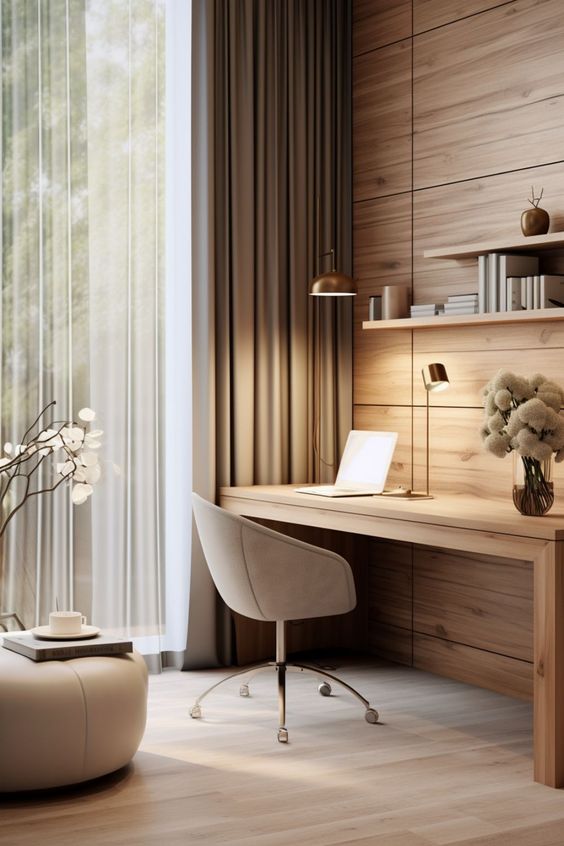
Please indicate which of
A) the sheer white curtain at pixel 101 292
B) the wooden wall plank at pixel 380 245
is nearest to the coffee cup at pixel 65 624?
the sheer white curtain at pixel 101 292

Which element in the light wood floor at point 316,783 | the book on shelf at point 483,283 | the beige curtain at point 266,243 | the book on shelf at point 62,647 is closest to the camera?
the light wood floor at point 316,783

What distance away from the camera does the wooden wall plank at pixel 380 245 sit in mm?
4770

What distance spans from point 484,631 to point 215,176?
2.16 m

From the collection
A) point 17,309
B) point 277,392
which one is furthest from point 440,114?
point 17,309

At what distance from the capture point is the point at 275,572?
365 centimetres

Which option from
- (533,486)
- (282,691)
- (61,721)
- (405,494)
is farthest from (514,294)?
(61,721)

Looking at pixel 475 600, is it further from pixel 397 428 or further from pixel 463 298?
pixel 463 298

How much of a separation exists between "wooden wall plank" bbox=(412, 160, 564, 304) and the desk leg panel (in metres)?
1.23

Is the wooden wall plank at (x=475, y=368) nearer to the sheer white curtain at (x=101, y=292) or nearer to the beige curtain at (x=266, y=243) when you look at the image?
the beige curtain at (x=266, y=243)

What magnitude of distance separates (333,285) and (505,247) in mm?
779

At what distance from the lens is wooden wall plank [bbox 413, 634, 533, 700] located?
421cm

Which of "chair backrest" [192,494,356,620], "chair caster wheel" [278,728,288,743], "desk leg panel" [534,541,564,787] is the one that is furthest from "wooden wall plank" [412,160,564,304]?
"chair caster wheel" [278,728,288,743]

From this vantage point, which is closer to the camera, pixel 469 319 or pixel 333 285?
pixel 469 319

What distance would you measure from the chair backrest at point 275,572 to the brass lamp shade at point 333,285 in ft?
3.70
